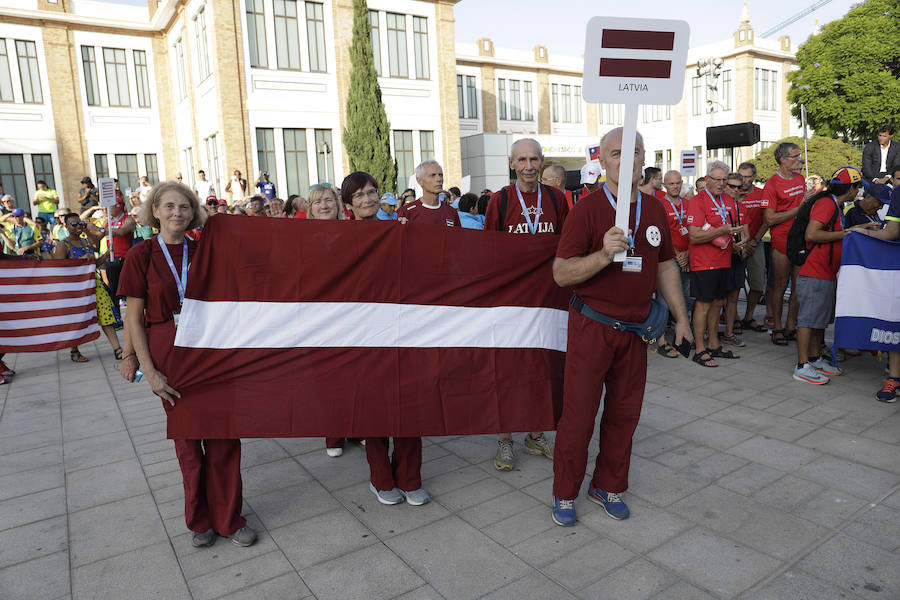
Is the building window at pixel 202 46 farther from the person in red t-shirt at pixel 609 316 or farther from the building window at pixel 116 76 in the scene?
the person in red t-shirt at pixel 609 316

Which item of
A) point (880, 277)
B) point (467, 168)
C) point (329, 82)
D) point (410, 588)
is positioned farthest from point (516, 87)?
point (410, 588)

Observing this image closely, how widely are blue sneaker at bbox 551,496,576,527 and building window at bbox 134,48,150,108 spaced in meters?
30.6

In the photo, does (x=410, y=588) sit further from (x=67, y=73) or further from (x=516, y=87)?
(x=516, y=87)

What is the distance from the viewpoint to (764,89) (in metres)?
44.7

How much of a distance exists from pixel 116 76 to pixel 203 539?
30335mm

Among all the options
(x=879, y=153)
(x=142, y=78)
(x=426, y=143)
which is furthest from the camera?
(x=142, y=78)

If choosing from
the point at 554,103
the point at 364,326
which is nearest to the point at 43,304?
the point at 364,326

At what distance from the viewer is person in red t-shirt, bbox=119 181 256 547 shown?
3.22 meters

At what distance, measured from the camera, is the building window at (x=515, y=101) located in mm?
39625

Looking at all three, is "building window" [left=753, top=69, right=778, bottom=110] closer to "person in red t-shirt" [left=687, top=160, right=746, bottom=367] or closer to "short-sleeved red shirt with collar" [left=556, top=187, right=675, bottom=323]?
"person in red t-shirt" [left=687, top=160, right=746, bottom=367]

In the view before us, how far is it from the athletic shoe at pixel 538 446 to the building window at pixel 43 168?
92.5 ft

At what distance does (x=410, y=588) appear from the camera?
288 cm

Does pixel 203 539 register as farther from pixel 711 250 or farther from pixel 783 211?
pixel 783 211

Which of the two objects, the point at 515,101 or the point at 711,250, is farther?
the point at 515,101
